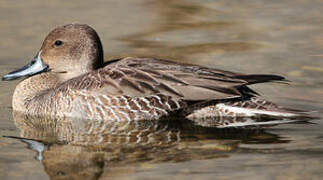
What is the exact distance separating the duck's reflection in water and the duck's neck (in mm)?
253

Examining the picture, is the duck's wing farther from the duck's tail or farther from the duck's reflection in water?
the duck's reflection in water

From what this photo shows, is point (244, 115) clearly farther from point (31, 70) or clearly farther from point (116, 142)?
point (31, 70)

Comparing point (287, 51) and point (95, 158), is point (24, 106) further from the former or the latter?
point (287, 51)

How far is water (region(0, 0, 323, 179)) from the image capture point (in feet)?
24.9

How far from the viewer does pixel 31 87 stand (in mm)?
10102

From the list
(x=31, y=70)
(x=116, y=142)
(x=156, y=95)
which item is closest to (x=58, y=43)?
(x=31, y=70)

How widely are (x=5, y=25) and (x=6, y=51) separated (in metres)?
1.39

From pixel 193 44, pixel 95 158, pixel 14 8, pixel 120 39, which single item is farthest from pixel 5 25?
pixel 95 158

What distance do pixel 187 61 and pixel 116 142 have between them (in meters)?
3.38

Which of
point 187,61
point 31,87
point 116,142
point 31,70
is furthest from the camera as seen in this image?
point 187,61

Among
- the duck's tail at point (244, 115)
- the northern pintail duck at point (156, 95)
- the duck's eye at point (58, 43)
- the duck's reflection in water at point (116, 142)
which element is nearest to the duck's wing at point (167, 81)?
the northern pintail duck at point (156, 95)

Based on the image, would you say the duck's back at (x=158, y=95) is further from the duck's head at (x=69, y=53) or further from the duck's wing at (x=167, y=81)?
the duck's head at (x=69, y=53)

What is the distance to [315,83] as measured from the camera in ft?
34.6

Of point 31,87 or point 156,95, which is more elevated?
point 31,87
